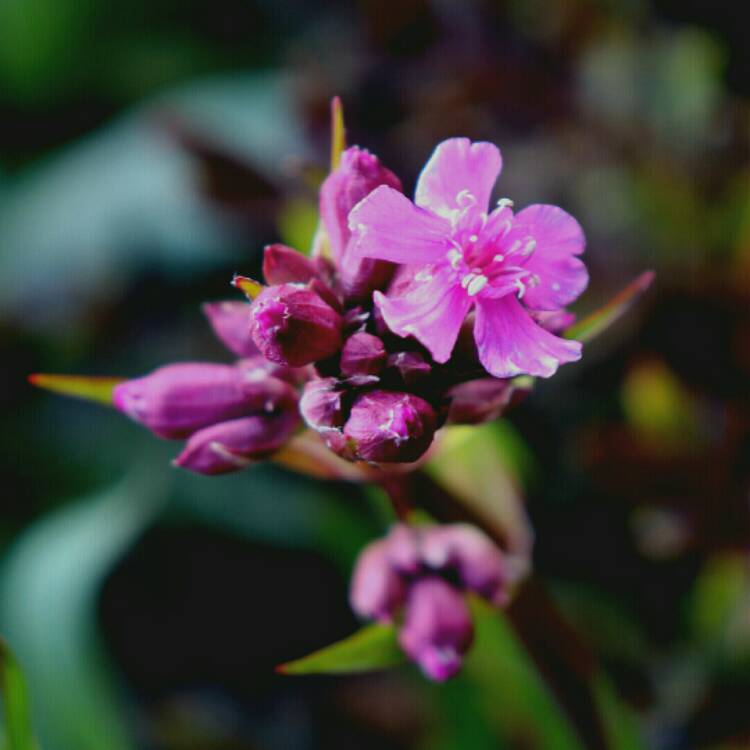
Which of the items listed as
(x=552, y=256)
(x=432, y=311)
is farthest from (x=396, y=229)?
(x=552, y=256)

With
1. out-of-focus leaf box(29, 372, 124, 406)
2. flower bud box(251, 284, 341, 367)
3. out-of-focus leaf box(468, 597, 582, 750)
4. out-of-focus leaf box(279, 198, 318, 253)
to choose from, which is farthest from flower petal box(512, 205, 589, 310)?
out-of-focus leaf box(279, 198, 318, 253)

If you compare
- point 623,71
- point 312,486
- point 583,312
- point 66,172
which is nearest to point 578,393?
point 583,312

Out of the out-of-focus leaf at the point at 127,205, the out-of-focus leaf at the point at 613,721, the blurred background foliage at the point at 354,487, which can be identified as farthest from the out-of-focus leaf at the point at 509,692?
the out-of-focus leaf at the point at 127,205

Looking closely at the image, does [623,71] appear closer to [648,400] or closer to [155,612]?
[648,400]

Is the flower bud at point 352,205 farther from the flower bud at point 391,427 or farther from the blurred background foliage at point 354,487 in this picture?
the blurred background foliage at point 354,487

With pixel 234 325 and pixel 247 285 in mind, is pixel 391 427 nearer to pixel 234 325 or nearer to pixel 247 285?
pixel 247 285
